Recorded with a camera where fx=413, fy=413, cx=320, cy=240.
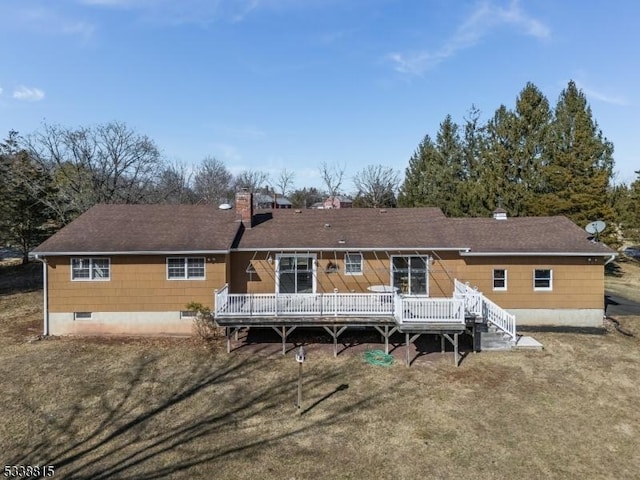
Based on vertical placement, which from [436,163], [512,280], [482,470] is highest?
[436,163]

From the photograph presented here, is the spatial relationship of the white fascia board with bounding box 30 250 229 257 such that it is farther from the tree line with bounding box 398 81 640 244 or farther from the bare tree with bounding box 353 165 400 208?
the bare tree with bounding box 353 165 400 208

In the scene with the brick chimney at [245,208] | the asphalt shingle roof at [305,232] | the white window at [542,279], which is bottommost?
the white window at [542,279]

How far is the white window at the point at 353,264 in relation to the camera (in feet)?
55.3

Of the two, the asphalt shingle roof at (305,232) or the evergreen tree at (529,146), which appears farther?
the evergreen tree at (529,146)

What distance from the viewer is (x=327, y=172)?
65562mm

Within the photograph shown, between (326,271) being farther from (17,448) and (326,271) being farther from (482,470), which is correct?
(17,448)

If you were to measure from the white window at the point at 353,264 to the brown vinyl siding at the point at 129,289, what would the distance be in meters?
5.16

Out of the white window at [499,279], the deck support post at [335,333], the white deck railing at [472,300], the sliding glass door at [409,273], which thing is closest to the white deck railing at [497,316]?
the white deck railing at [472,300]

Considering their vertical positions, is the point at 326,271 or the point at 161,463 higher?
the point at 326,271

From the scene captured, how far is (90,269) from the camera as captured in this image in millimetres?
15945

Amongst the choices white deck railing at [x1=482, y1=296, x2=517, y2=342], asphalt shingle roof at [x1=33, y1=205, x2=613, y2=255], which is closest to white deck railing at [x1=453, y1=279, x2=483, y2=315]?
white deck railing at [x1=482, y1=296, x2=517, y2=342]

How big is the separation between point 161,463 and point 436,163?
114 feet

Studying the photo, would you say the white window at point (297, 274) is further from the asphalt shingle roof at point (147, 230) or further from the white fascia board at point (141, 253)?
the white fascia board at point (141, 253)

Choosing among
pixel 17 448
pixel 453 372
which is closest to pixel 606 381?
pixel 453 372
